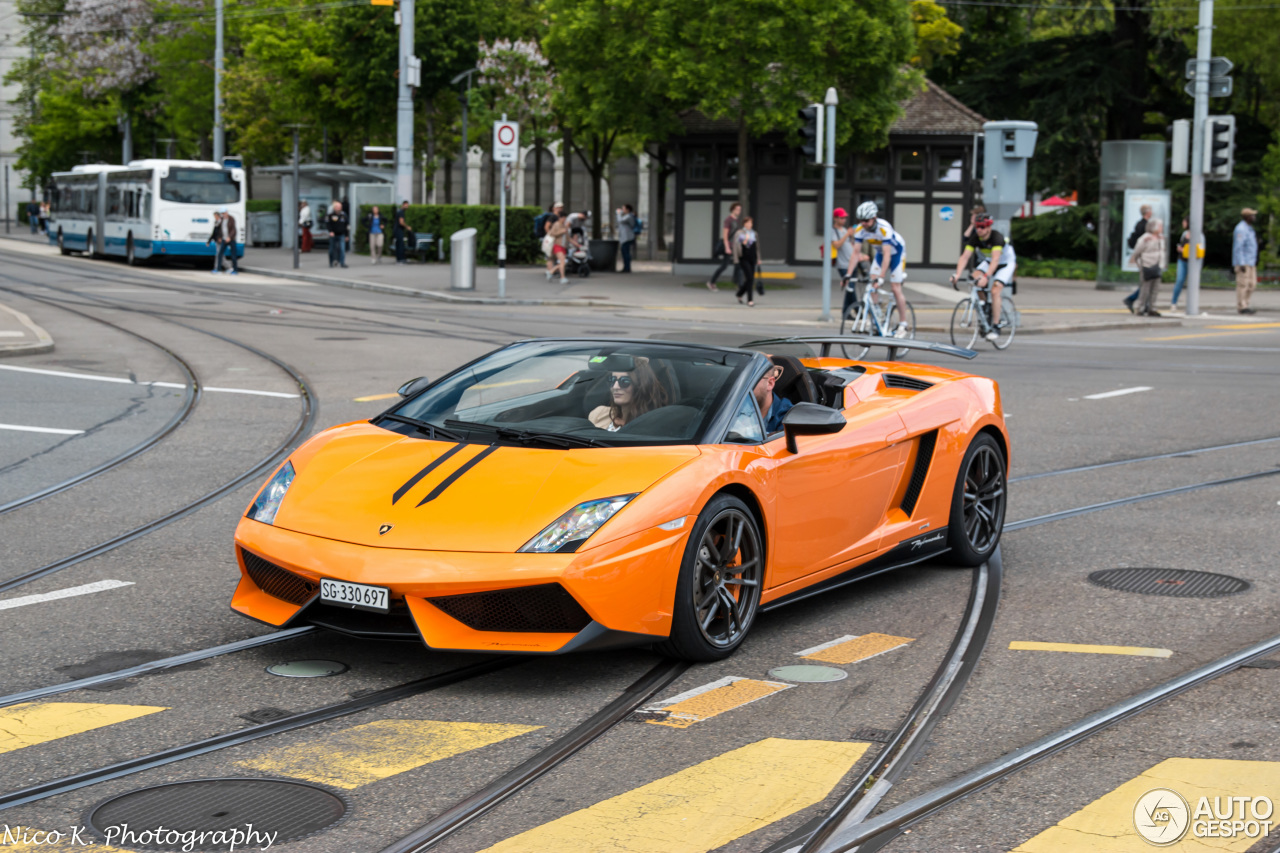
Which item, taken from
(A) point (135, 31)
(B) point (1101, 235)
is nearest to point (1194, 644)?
(B) point (1101, 235)

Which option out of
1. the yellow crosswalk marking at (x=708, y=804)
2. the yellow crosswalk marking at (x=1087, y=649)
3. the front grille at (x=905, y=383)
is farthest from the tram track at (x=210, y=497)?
the yellow crosswalk marking at (x=1087, y=649)

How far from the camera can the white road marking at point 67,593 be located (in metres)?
6.27

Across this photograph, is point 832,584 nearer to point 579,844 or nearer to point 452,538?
point 452,538

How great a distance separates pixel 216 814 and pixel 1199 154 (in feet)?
89.5

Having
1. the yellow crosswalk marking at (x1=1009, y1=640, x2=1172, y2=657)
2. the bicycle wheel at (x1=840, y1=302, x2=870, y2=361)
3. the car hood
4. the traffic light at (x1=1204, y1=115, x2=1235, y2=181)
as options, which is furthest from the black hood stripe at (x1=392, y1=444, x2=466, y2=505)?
the traffic light at (x1=1204, y1=115, x2=1235, y2=181)

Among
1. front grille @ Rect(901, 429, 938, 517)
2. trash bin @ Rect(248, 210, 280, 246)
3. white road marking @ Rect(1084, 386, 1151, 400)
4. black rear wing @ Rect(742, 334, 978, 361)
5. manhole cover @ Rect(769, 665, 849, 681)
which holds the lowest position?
manhole cover @ Rect(769, 665, 849, 681)

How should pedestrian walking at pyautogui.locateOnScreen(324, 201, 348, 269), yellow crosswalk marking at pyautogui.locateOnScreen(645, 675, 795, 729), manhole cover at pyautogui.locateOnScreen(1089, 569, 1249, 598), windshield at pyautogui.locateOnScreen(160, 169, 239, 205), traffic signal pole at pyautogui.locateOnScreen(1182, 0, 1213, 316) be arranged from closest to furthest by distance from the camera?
yellow crosswalk marking at pyautogui.locateOnScreen(645, 675, 795, 729)
manhole cover at pyautogui.locateOnScreen(1089, 569, 1249, 598)
traffic signal pole at pyautogui.locateOnScreen(1182, 0, 1213, 316)
pedestrian walking at pyautogui.locateOnScreen(324, 201, 348, 269)
windshield at pyautogui.locateOnScreen(160, 169, 239, 205)

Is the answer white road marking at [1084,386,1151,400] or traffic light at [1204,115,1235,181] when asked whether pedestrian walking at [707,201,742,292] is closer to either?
traffic light at [1204,115,1235,181]

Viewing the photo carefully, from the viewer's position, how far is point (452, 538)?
5141 millimetres

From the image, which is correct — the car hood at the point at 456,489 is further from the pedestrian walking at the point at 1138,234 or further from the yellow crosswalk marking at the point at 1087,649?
the pedestrian walking at the point at 1138,234

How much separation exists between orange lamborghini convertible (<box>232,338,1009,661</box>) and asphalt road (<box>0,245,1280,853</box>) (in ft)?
0.79

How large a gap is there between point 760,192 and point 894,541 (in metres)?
32.9

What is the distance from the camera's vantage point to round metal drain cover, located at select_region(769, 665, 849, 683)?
5391mm

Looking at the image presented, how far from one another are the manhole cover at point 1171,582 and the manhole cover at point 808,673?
2092 millimetres
